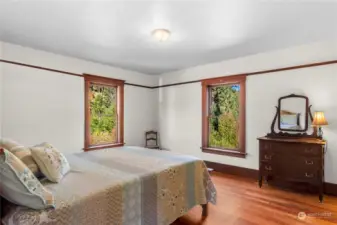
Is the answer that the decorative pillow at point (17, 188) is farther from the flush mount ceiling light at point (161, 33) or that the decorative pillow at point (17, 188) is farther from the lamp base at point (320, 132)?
the lamp base at point (320, 132)

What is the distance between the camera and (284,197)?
294cm

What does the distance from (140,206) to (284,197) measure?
2331 mm

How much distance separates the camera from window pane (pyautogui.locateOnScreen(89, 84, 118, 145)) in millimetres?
4281

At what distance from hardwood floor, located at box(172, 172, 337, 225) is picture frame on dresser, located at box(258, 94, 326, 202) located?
0.21 meters

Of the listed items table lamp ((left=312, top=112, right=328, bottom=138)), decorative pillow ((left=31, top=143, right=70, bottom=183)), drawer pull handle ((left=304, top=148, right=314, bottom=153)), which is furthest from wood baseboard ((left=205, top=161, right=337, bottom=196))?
decorative pillow ((left=31, top=143, right=70, bottom=183))

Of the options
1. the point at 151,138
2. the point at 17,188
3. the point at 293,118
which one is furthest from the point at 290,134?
the point at 17,188

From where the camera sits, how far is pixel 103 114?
4.47 m

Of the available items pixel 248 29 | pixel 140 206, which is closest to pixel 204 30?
pixel 248 29

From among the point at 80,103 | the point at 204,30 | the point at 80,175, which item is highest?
Answer: the point at 204,30

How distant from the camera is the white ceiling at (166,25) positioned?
2.11 meters

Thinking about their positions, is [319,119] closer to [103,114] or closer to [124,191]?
[124,191]

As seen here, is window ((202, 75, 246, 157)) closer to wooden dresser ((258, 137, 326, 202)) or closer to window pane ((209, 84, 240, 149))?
window pane ((209, 84, 240, 149))

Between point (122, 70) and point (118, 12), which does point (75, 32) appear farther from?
point (122, 70)

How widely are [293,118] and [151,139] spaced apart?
3.29 metres
